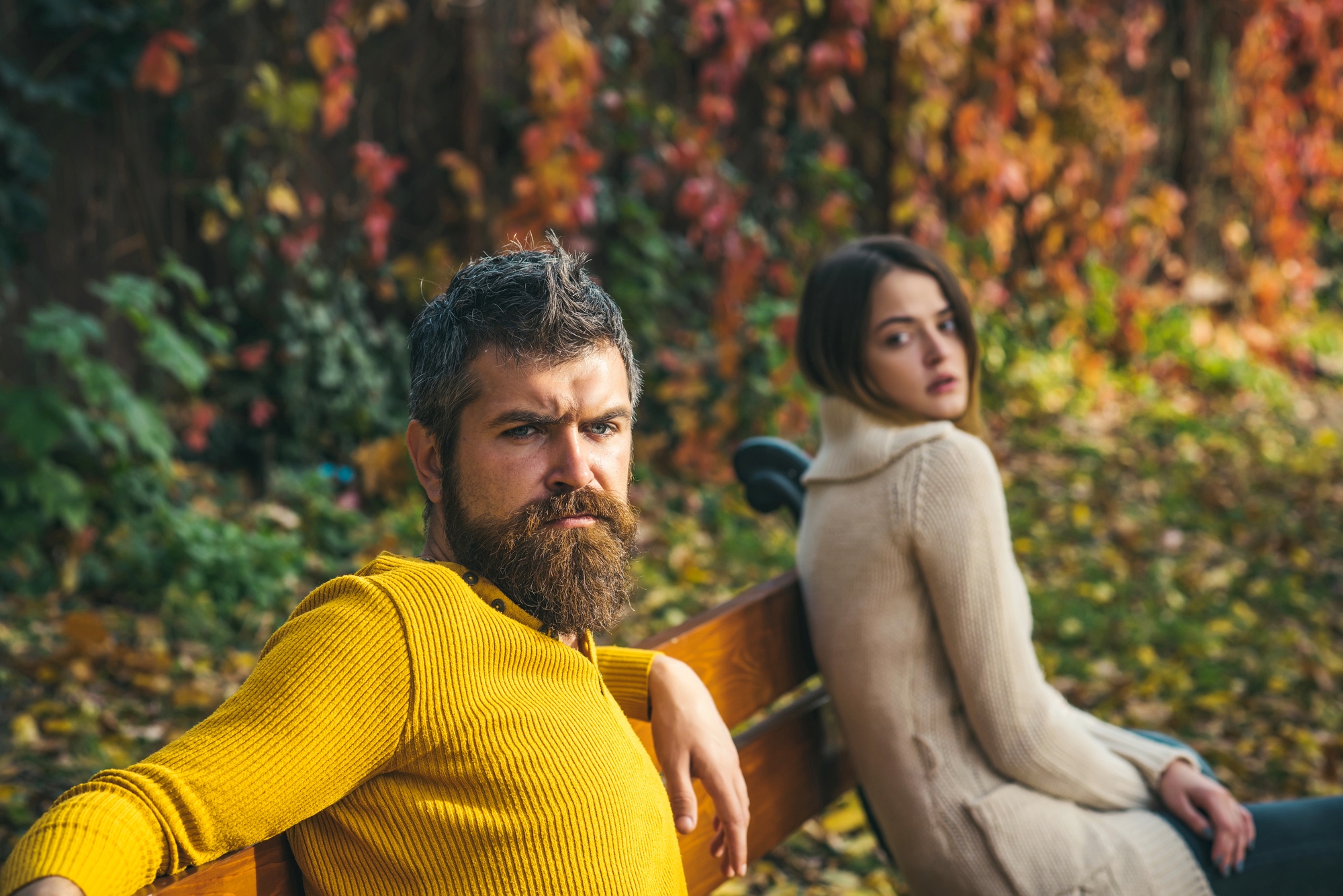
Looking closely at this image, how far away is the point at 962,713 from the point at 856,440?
0.50 m

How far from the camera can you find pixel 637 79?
5781 mm

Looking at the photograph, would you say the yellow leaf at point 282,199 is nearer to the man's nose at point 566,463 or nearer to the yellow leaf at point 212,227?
the yellow leaf at point 212,227

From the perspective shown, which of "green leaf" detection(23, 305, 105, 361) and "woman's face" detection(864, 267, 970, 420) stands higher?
"green leaf" detection(23, 305, 105, 361)

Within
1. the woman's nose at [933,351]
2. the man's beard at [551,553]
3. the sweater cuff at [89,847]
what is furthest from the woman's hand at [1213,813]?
the sweater cuff at [89,847]

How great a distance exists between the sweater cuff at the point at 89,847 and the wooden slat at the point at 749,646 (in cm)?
81

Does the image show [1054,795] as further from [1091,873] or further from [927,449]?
[927,449]

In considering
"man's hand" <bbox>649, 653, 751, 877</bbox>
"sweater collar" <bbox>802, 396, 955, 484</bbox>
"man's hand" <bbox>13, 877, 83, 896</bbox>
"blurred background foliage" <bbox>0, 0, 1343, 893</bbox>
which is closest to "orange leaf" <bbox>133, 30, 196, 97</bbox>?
"blurred background foliage" <bbox>0, 0, 1343, 893</bbox>

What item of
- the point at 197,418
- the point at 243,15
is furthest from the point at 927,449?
the point at 243,15

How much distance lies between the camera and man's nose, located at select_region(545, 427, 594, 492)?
4.33 ft

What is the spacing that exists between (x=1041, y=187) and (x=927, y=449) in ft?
22.5

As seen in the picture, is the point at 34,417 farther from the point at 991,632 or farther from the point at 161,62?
the point at 991,632

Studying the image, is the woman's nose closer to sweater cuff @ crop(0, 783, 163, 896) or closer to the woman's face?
the woman's face

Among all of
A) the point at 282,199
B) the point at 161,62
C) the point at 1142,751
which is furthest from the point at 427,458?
the point at 282,199

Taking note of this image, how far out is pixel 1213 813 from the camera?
6.27ft
